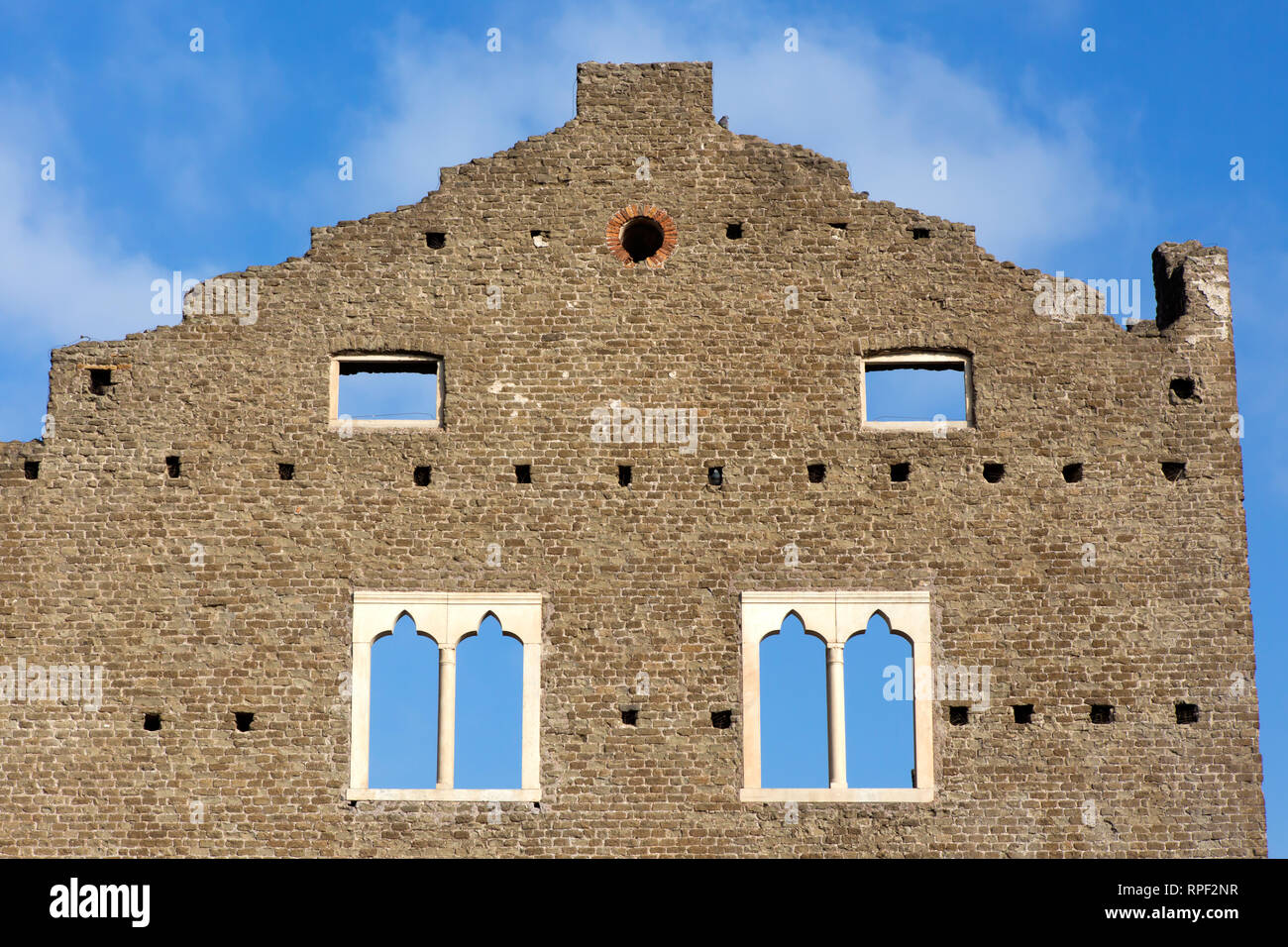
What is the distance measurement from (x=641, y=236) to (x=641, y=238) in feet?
0.09

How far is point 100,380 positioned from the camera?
29375 millimetres

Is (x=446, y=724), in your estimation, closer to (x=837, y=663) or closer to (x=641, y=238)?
(x=837, y=663)

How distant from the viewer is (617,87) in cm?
3050

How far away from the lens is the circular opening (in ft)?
98.3

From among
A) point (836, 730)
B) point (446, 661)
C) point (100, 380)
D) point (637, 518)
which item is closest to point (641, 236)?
point (637, 518)

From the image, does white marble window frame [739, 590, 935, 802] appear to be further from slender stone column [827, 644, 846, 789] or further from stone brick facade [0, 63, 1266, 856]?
stone brick facade [0, 63, 1266, 856]

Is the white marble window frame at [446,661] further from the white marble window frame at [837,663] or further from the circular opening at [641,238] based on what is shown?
the circular opening at [641,238]

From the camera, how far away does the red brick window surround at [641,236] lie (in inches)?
1172

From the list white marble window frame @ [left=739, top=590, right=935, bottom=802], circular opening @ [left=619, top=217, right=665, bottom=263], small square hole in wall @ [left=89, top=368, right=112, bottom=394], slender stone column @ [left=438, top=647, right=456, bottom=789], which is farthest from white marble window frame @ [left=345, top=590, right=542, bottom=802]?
circular opening @ [left=619, top=217, right=665, bottom=263]

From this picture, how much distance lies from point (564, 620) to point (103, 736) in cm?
614

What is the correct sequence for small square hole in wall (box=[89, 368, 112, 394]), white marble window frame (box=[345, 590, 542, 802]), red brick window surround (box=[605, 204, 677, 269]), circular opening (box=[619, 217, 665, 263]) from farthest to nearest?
circular opening (box=[619, 217, 665, 263]) → red brick window surround (box=[605, 204, 677, 269]) → small square hole in wall (box=[89, 368, 112, 394]) → white marble window frame (box=[345, 590, 542, 802])

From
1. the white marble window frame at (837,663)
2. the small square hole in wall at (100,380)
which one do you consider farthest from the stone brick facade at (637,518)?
the white marble window frame at (837,663)

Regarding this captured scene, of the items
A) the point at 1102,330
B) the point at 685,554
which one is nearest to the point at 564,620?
the point at 685,554

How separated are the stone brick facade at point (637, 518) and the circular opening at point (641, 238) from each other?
260 millimetres
